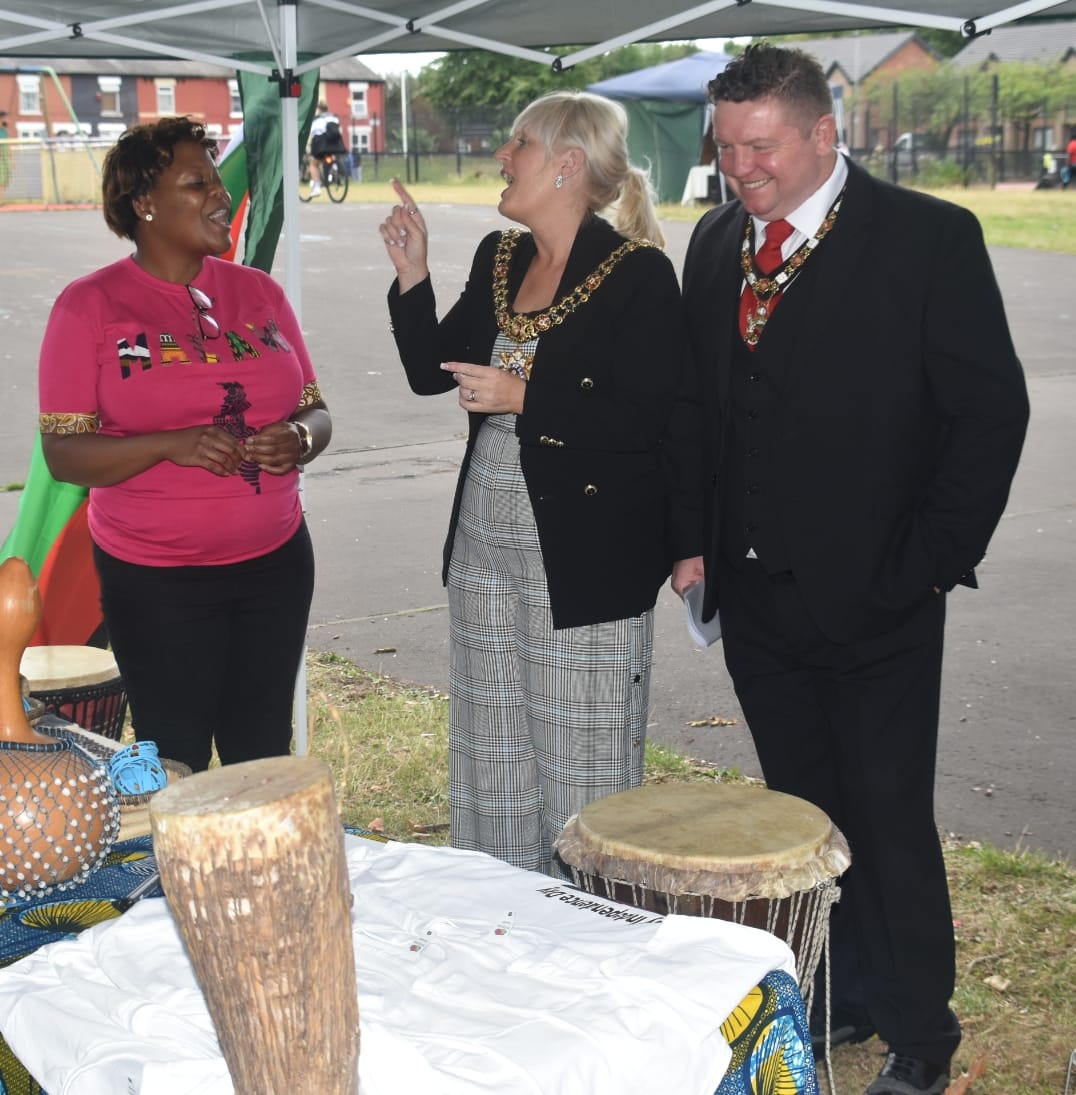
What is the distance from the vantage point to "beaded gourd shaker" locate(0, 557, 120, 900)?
188 cm

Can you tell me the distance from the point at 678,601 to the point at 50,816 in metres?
5.21

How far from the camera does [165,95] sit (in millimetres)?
60125

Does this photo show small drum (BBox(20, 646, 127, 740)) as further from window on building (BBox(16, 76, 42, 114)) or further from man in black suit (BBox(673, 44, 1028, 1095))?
window on building (BBox(16, 76, 42, 114))

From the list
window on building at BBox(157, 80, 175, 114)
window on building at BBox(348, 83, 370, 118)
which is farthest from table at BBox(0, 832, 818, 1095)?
window on building at BBox(348, 83, 370, 118)

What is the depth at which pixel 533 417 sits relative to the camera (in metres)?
2.85

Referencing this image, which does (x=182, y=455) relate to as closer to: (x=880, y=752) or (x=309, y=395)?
(x=309, y=395)

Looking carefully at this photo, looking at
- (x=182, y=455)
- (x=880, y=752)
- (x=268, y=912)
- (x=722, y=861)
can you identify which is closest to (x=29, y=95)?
(x=182, y=455)

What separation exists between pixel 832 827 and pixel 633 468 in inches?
37.0

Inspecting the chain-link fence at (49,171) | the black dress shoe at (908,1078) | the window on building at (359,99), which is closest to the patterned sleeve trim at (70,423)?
the black dress shoe at (908,1078)

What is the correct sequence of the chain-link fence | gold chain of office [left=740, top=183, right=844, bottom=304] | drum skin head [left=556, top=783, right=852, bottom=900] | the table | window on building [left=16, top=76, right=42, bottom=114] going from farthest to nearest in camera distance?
window on building [left=16, top=76, right=42, bottom=114], the chain-link fence, gold chain of office [left=740, top=183, right=844, bottom=304], drum skin head [left=556, top=783, right=852, bottom=900], the table

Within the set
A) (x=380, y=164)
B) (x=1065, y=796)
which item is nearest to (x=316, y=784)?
(x=1065, y=796)

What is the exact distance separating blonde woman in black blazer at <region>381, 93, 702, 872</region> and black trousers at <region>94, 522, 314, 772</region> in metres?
0.39

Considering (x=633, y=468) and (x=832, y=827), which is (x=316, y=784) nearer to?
(x=832, y=827)

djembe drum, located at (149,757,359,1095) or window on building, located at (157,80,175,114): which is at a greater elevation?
window on building, located at (157,80,175,114)
